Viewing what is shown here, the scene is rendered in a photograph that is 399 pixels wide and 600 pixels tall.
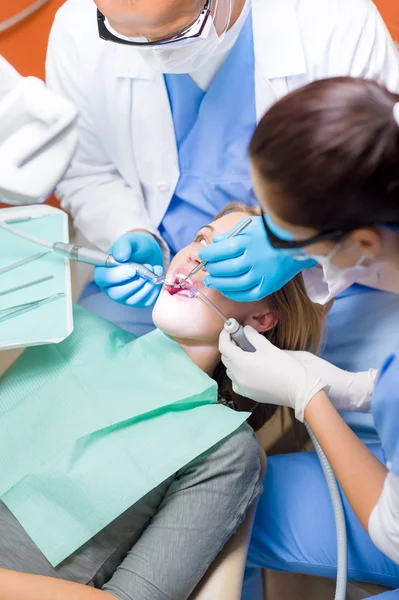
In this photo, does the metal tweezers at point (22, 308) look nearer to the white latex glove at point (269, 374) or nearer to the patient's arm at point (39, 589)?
the white latex glove at point (269, 374)

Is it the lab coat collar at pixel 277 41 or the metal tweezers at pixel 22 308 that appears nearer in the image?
the metal tweezers at pixel 22 308

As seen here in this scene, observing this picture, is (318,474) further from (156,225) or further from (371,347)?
(156,225)

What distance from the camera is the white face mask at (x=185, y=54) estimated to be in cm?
129

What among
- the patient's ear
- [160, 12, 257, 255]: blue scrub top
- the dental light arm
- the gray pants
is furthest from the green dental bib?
[160, 12, 257, 255]: blue scrub top

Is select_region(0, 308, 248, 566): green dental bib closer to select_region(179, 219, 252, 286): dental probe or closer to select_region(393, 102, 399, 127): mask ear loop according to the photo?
select_region(179, 219, 252, 286): dental probe

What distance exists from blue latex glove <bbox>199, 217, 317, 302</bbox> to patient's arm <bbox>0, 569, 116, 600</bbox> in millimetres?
589

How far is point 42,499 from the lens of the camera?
1.14 m

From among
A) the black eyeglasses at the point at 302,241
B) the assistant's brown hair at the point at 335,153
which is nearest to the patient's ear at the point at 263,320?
the black eyeglasses at the point at 302,241

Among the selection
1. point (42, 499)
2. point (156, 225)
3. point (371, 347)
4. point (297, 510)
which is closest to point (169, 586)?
point (42, 499)

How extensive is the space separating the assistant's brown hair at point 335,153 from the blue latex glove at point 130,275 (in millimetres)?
562

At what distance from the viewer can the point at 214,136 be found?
1.52 meters

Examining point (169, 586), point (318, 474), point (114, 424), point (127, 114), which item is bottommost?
point (318, 474)

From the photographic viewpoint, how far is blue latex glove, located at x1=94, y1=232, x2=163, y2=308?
1350 mm

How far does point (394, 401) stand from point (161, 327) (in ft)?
1.77
